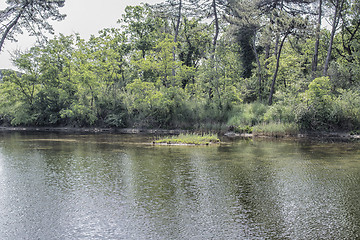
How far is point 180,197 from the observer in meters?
9.59

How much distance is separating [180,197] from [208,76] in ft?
83.6

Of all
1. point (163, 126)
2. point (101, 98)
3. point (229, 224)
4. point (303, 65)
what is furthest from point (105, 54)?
point (229, 224)

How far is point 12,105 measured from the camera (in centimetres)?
4203

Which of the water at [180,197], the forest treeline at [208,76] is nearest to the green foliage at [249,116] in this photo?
the forest treeline at [208,76]

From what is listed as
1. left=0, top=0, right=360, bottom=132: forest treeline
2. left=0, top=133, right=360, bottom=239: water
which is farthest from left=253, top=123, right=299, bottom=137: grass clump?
left=0, top=133, right=360, bottom=239: water

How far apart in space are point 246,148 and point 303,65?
22219 millimetres

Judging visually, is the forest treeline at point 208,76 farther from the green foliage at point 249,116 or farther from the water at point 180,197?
the water at point 180,197

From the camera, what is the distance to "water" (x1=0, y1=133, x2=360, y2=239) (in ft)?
23.8

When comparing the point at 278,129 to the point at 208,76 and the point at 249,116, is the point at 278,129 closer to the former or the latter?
the point at 249,116

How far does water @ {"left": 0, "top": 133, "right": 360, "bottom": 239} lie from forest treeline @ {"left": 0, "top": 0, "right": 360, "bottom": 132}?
13.9m

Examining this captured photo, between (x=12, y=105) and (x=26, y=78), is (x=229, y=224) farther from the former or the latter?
(x=12, y=105)

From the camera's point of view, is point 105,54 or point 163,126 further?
point 105,54

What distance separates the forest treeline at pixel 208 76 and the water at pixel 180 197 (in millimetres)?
13944

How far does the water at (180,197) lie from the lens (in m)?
7.25
